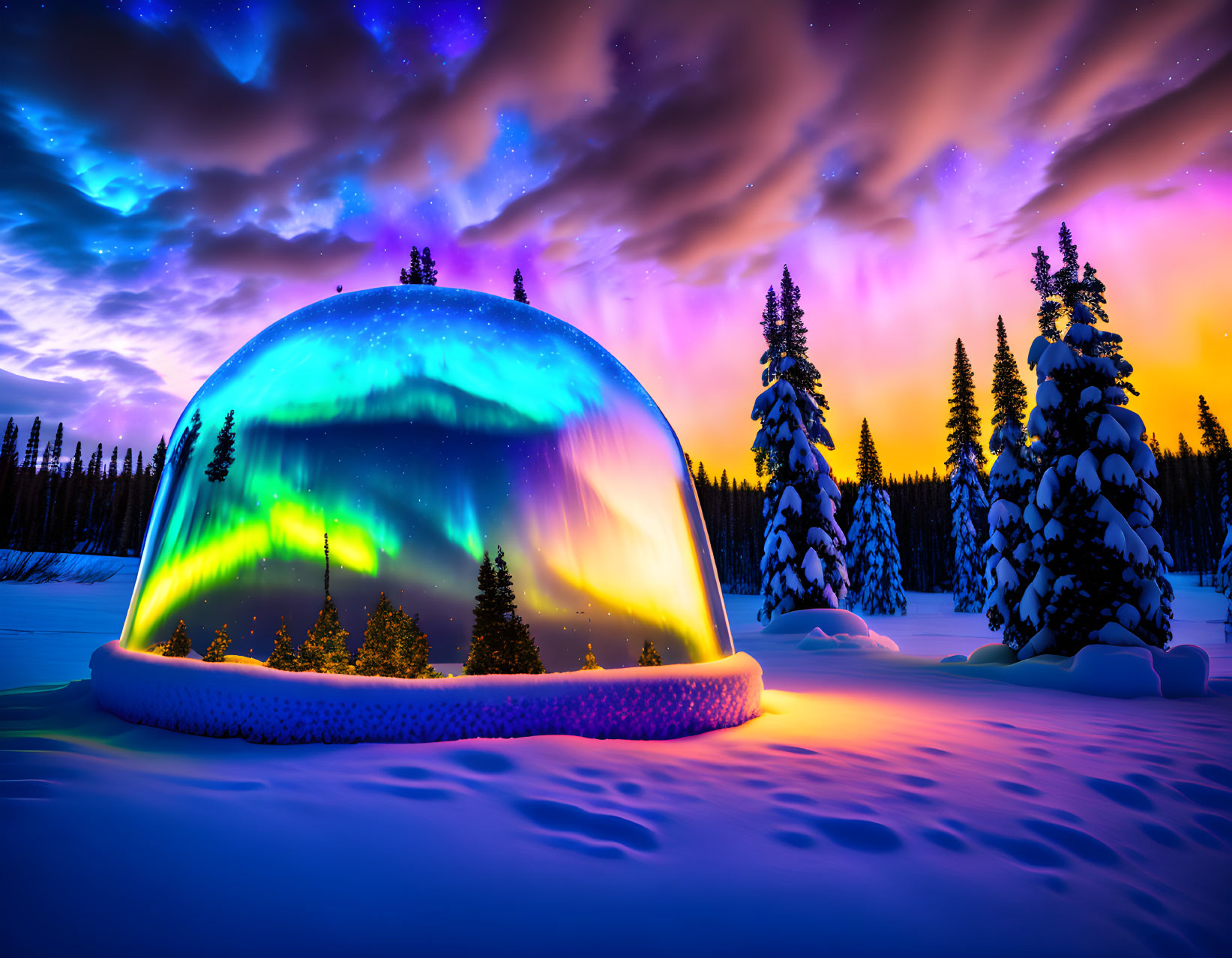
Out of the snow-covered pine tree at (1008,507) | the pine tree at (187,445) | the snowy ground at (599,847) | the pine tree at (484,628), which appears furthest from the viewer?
the snow-covered pine tree at (1008,507)

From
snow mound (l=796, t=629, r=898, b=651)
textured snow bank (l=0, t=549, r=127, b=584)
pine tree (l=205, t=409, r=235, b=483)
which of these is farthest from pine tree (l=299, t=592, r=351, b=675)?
textured snow bank (l=0, t=549, r=127, b=584)

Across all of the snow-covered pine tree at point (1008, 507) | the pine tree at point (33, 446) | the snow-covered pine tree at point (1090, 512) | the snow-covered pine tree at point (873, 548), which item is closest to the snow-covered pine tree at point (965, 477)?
the snow-covered pine tree at point (873, 548)

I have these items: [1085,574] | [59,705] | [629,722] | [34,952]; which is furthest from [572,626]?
[1085,574]

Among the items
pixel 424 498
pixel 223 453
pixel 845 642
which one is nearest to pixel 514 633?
pixel 424 498

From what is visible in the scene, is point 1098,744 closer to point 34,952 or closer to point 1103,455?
point 34,952

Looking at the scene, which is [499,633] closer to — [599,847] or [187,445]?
[599,847]

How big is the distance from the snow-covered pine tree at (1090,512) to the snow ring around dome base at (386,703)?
33.3 ft

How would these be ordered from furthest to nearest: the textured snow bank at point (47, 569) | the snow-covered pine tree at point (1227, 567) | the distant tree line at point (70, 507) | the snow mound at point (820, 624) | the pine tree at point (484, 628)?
the distant tree line at point (70, 507) < the snow-covered pine tree at point (1227, 567) < the textured snow bank at point (47, 569) < the snow mound at point (820, 624) < the pine tree at point (484, 628)

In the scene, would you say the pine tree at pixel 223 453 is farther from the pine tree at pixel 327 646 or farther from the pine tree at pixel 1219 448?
the pine tree at pixel 1219 448

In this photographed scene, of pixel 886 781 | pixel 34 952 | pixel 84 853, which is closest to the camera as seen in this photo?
pixel 34 952

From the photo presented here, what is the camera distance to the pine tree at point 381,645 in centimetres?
467

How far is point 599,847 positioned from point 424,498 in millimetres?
3084

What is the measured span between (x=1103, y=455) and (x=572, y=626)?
476 inches

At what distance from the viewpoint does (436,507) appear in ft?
16.8
